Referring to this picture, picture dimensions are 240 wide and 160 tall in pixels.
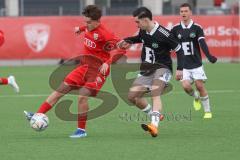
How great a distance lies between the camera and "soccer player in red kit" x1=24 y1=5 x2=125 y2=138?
1181 centimetres

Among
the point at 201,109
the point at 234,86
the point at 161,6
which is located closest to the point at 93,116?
the point at 201,109

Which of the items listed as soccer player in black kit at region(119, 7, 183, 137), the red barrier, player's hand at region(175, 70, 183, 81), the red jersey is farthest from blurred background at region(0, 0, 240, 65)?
the red jersey

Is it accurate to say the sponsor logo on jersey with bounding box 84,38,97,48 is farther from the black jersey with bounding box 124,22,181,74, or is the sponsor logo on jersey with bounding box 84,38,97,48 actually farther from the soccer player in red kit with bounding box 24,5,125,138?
the black jersey with bounding box 124,22,181,74

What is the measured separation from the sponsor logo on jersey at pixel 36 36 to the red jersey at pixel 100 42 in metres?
18.1

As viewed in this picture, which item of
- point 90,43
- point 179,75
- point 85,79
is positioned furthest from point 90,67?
point 179,75

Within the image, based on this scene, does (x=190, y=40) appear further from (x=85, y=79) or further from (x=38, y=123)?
(x=38, y=123)

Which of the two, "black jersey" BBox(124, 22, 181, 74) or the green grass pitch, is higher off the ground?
"black jersey" BBox(124, 22, 181, 74)

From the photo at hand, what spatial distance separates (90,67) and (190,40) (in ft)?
10.7

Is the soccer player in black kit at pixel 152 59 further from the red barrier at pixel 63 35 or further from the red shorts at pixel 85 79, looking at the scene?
the red barrier at pixel 63 35

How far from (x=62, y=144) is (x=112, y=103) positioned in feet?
21.1

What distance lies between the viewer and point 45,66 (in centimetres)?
3109

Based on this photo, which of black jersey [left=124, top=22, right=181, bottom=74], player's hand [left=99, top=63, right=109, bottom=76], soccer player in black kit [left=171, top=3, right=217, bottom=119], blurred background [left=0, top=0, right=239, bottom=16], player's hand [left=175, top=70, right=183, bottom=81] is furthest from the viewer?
blurred background [left=0, top=0, right=239, bottom=16]

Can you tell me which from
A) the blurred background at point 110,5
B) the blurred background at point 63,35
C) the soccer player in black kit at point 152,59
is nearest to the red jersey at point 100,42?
the soccer player in black kit at point 152,59

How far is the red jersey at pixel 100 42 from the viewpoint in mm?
11852
